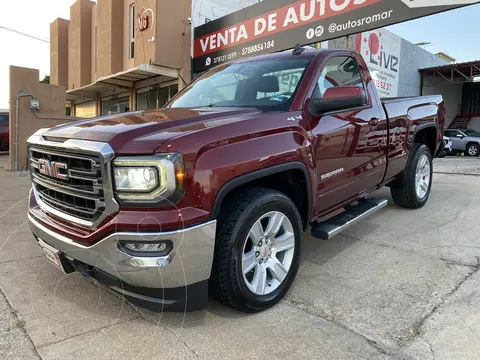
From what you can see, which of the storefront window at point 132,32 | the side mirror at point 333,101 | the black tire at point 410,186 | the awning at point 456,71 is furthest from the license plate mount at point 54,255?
the awning at point 456,71

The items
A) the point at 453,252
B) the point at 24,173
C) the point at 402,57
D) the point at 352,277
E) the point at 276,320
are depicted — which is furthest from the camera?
the point at 402,57

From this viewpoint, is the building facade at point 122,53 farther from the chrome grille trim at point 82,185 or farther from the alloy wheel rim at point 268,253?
the alloy wheel rim at point 268,253

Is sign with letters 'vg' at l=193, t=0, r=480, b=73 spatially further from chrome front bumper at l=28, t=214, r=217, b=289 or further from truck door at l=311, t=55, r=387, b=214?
chrome front bumper at l=28, t=214, r=217, b=289

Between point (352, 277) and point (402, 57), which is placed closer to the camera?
point (352, 277)

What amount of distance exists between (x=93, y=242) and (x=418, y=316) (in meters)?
2.30

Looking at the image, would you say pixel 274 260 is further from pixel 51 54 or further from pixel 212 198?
pixel 51 54

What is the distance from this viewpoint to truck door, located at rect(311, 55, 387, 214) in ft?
10.8

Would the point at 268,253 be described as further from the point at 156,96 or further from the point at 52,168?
the point at 156,96

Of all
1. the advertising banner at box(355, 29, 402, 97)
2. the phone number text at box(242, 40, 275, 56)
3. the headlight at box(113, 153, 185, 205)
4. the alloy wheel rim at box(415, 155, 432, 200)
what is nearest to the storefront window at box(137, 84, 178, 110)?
the phone number text at box(242, 40, 275, 56)

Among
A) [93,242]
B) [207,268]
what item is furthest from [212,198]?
[93,242]

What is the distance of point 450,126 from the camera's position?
1206 inches

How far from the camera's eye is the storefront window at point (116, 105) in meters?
20.0

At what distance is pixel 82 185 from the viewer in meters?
2.42

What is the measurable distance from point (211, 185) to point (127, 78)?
51.2ft
